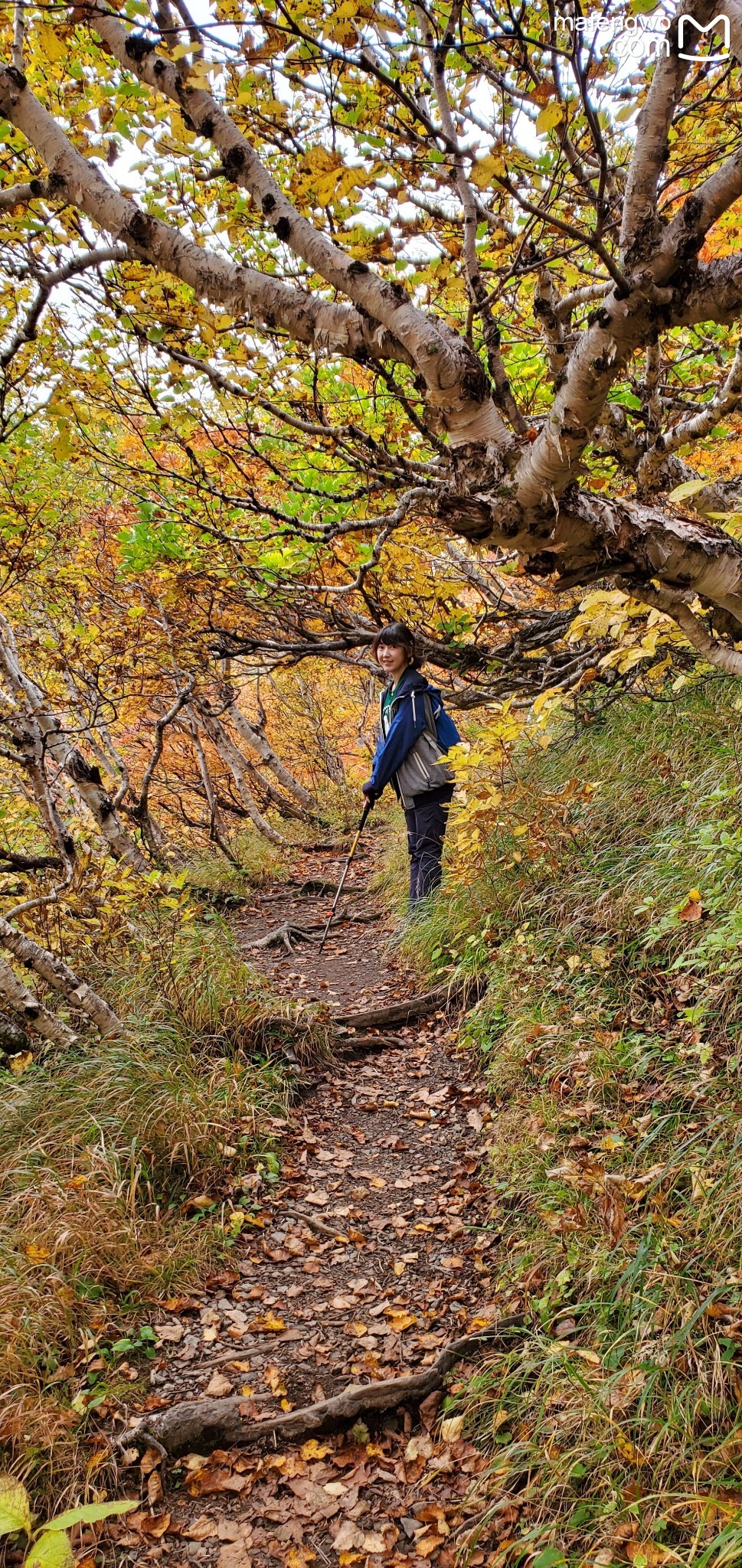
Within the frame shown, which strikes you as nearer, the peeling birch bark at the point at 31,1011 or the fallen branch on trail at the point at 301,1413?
the fallen branch on trail at the point at 301,1413

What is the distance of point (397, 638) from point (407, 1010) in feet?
9.11

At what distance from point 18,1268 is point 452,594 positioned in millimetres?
4504

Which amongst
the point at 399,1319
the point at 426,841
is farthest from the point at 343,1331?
the point at 426,841

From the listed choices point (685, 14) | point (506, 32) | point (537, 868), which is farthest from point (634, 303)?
point (537, 868)

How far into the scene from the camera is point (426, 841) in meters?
6.43

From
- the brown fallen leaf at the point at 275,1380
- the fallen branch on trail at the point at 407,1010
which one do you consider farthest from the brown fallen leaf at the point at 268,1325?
the fallen branch on trail at the point at 407,1010

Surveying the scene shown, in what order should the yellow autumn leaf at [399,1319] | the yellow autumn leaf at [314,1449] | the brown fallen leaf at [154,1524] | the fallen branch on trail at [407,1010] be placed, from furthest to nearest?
1. the fallen branch on trail at [407,1010]
2. the yellow autumn leaf at [399,1319]
3. the yellow autumn leaf at [314,1449]
4. the brown fallen leaf at [154,1524]

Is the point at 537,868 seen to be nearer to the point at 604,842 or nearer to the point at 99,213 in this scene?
the point at 604,842

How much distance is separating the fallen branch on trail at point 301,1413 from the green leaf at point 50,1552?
43.4 inches

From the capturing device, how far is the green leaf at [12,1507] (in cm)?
144

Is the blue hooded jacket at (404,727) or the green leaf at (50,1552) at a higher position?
the blue hooded jacket at (404,727)

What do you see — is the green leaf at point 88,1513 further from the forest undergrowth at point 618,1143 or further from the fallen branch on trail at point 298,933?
the fallen branch on trail at point 298,933

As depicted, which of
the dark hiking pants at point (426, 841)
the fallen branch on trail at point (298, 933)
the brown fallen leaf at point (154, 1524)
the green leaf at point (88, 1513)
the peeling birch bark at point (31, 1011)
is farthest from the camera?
the fallen branch on trail at point (298, 933)

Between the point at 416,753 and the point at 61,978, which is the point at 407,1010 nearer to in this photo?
the point at 416,753
